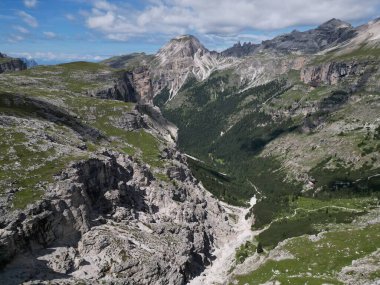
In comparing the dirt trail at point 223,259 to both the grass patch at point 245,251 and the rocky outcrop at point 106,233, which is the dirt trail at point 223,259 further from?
the rocky outcrop at point 106,233

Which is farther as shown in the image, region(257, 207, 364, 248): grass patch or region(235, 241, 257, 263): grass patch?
region(257, 207, 364, 248): grass patch

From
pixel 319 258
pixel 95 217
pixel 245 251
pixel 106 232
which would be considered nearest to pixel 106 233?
pixel 106 232

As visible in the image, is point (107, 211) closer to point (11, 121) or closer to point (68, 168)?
point (68, 168)

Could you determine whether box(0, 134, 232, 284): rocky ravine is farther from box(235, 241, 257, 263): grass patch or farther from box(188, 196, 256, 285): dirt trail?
Result: box(235, 241, 257, 263): grass patch

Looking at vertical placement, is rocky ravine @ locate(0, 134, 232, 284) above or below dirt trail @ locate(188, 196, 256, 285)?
above

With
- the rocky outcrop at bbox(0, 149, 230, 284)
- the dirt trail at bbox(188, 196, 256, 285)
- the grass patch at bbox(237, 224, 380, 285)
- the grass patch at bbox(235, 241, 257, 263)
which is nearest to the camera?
the grass patch at bbox(237, 224, 380, 285)

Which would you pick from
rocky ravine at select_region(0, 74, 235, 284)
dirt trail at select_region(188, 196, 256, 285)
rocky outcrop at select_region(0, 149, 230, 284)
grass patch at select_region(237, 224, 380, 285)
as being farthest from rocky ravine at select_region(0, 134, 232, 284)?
grass patch at select_region(237, 224, 380, 285)

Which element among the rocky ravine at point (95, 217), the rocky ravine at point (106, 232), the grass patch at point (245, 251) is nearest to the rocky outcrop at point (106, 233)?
the rocky ravine at point (106, 232)

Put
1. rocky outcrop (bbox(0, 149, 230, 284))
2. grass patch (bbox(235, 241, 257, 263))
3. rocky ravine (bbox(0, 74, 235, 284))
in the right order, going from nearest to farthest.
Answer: rocky outcrop (bbox(0, 149, 230, 284)) → rocky ravine (bbox(0, 74, 235, 284)) → grass patch (bbox(235, 241, 257, 263))

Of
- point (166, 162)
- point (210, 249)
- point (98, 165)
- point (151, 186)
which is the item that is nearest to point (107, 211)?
point (98, 165)
